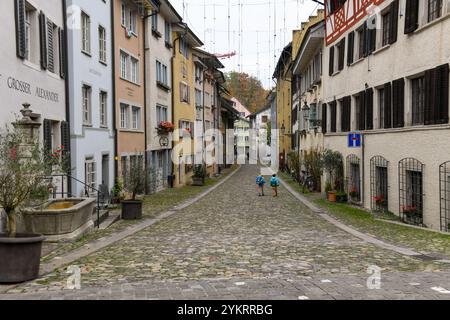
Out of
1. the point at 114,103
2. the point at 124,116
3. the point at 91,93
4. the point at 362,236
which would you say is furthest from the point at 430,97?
the point at 124,116

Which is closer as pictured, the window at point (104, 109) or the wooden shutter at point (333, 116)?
the window at point (104, 109)

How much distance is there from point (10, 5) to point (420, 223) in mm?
12775

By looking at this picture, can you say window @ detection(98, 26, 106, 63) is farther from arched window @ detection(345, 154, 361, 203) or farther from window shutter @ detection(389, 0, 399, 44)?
window shutter @ detection(389, 0, 399, 44)

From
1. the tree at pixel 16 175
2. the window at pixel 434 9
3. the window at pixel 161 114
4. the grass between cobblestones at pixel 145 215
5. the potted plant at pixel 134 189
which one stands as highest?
the window at pixel 434 9

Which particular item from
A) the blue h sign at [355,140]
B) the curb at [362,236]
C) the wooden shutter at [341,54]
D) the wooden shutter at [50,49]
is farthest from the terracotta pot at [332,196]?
the wooden shutter at [50,49]

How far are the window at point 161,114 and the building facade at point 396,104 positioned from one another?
11.5 metres

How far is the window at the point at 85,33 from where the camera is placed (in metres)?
19.6

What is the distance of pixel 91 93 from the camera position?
66.8 ft

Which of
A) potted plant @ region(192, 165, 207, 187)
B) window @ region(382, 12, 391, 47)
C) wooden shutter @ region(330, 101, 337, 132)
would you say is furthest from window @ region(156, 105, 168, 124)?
window @ region(382, 12, 391, 47)

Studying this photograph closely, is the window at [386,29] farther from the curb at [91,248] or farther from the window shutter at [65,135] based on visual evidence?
the window shutter at [65,135]

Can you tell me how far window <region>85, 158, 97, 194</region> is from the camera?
19.8 meters

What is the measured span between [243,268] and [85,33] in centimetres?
1436
